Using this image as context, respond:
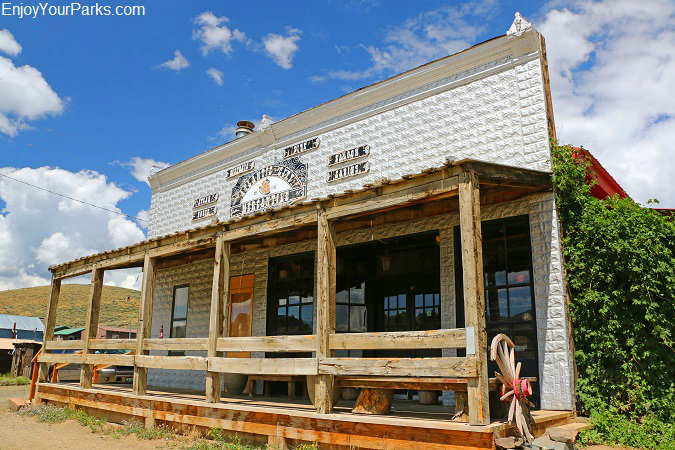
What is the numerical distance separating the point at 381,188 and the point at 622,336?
146 inches

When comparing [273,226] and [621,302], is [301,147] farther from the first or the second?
[621,302]

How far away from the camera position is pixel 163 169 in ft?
50.2

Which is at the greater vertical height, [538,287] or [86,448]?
[538,287]

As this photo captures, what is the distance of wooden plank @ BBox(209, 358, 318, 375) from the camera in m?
7.15

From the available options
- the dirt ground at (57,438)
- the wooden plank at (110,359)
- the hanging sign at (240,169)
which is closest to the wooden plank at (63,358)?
the wooden plank at (110,359)

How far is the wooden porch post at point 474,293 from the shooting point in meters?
5.53

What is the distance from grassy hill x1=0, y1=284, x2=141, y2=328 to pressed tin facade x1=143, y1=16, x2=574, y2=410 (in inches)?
1873

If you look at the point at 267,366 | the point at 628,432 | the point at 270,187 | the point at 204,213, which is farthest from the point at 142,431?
the point at 628,432

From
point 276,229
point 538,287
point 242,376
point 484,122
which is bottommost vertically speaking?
point 242,376

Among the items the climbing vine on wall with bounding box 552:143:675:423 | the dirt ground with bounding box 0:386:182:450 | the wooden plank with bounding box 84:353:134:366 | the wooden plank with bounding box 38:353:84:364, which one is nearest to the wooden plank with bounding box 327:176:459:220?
the climbing vine on wall with bounding box 552:143:675:423

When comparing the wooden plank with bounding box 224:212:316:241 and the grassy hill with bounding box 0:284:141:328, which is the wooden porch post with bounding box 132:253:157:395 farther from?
the grassy hill with bounding box 0:284:141:328

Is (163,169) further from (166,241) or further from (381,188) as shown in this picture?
(381,188)

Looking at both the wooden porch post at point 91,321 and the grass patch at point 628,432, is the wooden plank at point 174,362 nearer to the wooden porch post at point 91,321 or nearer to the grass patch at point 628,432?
the wooden porch post at point 91,321

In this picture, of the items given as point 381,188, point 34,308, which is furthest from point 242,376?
point 34,308
